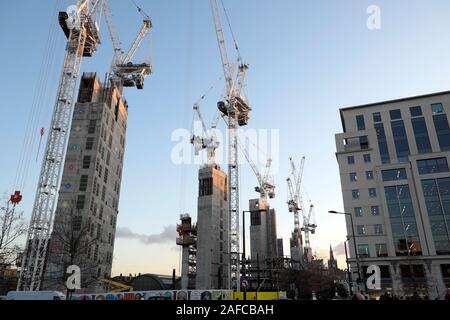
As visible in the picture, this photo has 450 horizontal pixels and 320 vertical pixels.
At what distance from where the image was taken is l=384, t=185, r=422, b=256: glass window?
200 feet

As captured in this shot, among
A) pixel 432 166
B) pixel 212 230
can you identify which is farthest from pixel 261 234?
pixel 432 166

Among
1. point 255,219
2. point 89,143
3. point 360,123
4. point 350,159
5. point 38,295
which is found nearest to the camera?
point 38,295

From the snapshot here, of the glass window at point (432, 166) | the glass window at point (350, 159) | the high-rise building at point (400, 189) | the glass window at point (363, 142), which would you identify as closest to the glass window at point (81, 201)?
the high-rise building at point (400, 189)

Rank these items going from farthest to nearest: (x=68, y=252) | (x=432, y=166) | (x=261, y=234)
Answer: (x=261, y=234)
(x=432, y=166)
(x=68, y=252)

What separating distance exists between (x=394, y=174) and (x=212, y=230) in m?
69.5

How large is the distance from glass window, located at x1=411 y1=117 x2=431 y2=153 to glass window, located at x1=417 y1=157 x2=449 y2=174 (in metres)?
5.03

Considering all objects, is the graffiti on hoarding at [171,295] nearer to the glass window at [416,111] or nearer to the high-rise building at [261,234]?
the glass window at [416,111]

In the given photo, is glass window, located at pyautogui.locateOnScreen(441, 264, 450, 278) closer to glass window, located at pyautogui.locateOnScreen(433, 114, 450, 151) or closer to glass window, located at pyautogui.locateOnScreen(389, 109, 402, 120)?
glass window, located at pyautogui.locateOnScreen(433, 114, 450, 151)

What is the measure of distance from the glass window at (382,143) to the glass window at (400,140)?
6.34 feet

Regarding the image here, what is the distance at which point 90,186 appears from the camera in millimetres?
70062

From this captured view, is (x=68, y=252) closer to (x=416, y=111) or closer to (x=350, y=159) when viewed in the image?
(x=350, y=159)

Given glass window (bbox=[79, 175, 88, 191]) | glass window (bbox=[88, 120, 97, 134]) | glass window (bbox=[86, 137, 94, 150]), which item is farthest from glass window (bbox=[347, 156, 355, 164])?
glass window (bbox=[88, 120, 97, 134])

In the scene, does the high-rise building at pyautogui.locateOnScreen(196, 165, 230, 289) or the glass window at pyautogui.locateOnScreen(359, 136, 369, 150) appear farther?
the high-rise building at pyautogui.locateOnScreen(196, 165, 230, 289)

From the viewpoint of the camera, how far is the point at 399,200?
64375 millimetres
